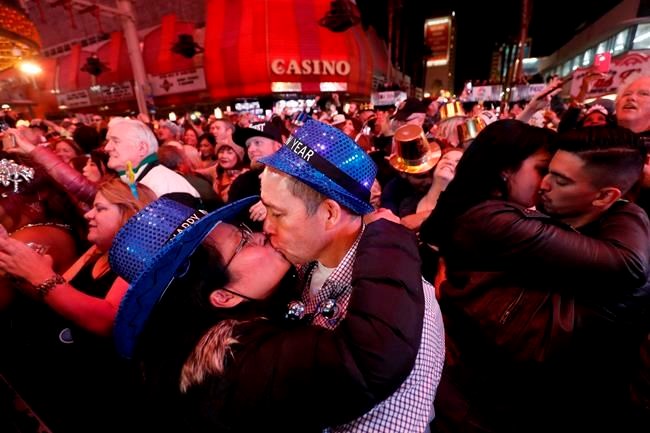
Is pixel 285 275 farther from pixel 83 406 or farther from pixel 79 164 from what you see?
pixel 79 164

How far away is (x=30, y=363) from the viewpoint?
7.33ft

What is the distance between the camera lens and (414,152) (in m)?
2.85

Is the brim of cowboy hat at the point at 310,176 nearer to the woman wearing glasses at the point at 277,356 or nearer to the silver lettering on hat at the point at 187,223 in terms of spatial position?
the woman wearing glasses at the point at 277,356

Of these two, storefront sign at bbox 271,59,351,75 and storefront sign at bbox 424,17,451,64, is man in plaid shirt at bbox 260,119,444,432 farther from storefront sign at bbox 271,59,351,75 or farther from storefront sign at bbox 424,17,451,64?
storefront sign at bbox 424,17,451,64

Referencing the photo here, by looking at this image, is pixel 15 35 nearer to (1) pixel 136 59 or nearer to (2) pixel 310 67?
(1) pixel 136 59

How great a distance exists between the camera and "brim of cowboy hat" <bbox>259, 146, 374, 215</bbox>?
1089 mm

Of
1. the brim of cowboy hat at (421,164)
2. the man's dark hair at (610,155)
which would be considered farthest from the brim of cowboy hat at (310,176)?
the brim of cowboy hat at (421,164)

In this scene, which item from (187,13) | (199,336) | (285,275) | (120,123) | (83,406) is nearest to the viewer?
(199,336)

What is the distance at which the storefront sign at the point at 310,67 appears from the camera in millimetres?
18859

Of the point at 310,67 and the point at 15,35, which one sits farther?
the point at 310,67

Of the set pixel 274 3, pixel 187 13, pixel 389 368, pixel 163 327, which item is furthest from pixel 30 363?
pixel 187 13

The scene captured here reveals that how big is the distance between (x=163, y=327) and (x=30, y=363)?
208 centimetres

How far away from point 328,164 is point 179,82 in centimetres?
2485

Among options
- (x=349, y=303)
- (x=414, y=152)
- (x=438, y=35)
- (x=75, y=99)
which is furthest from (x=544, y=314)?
(x=438, y=35)
